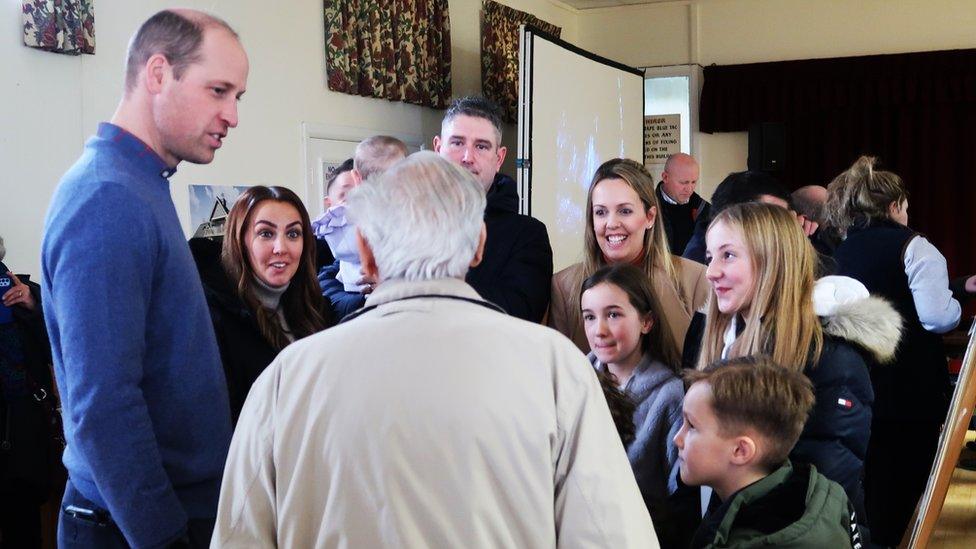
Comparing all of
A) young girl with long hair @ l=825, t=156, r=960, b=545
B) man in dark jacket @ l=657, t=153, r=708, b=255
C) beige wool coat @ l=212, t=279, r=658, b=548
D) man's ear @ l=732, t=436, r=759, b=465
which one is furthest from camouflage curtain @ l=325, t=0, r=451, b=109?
beige wool coat @ l=212, t=279, r=658, b=548

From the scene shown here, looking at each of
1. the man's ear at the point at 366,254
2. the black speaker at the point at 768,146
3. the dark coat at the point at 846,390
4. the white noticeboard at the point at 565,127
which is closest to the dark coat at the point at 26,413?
the man's ear at the point at 366,254

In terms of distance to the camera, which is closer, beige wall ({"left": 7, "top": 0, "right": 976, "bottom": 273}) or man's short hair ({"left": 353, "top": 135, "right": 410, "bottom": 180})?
man's short hair ({"left": 353, "top": 135, "right": 410, "bottom": 180})

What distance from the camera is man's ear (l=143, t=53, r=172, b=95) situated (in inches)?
63.2

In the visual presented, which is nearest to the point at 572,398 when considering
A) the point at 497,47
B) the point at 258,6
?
the point at 258,6

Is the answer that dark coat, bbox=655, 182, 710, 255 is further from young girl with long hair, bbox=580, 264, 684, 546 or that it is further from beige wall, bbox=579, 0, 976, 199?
young girl with long hair, bbox=580, 264, 684, 546

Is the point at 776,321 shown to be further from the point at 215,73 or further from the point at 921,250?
the point at 921,250

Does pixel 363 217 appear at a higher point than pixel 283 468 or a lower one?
higher

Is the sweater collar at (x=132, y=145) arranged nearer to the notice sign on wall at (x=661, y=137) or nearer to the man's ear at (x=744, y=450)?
the man's ear at (x=744, y=450)

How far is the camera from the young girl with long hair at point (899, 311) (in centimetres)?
343

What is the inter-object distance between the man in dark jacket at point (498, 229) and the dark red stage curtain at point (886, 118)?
593cm

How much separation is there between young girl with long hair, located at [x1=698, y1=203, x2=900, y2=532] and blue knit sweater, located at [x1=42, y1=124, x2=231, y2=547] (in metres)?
1.07

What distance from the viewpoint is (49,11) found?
150 inches

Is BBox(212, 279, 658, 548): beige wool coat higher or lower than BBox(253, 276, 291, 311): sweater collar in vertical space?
lower

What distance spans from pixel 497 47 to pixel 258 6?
8.03ft
